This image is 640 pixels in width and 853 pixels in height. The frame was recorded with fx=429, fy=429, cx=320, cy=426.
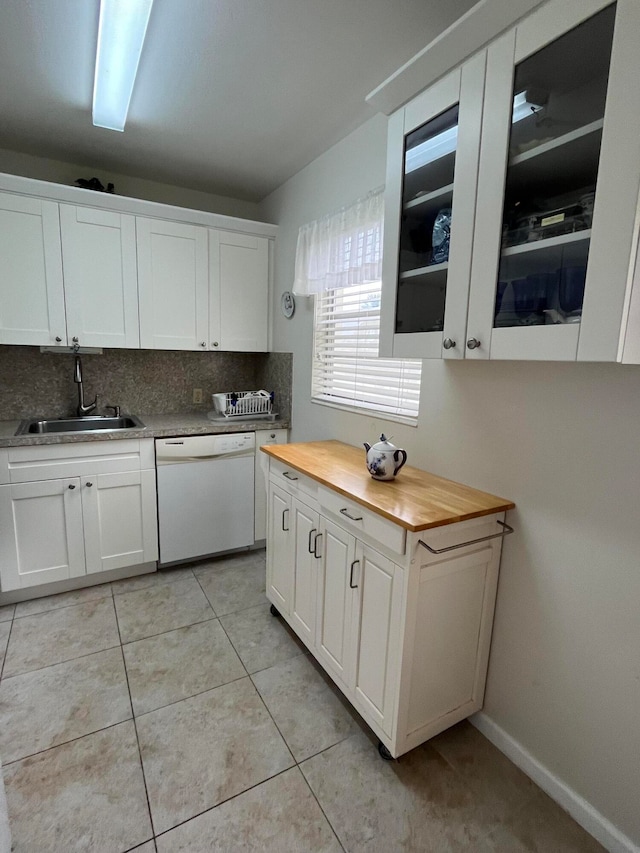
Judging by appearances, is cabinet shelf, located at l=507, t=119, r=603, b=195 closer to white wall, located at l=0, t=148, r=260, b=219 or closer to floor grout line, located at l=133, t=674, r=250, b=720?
floor grout line, located at l=133, t=674, r=250, b=720

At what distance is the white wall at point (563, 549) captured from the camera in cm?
122

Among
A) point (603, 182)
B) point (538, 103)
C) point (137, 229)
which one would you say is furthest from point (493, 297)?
point (137, 229)

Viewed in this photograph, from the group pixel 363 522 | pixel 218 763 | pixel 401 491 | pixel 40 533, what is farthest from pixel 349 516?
pixel 40 533

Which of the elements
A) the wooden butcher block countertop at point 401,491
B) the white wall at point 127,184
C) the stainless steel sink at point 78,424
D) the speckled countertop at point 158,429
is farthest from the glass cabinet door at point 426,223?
the white wall at point 127,184

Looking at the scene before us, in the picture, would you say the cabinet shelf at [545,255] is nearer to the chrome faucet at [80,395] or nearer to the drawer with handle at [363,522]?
the drawer with handle at [363,522]

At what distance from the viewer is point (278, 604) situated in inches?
88.0

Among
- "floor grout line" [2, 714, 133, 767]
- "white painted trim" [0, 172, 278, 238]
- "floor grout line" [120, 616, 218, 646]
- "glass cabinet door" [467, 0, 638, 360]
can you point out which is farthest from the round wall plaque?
"floor grout line" [2, 714, 133, 767]

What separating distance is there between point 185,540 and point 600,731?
2.28 m

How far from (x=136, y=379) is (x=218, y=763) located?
2372 millimetres

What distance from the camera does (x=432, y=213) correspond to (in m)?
1.48

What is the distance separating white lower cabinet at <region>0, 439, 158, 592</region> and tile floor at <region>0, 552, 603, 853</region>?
0.36 meters

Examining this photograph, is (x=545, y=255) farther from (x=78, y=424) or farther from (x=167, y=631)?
(x=78, y=424)

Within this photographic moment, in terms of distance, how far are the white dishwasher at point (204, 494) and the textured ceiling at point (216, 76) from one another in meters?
1.70

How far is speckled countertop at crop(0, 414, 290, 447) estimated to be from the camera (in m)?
2.27
